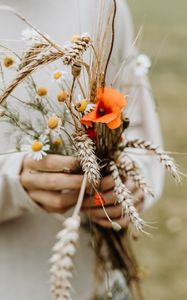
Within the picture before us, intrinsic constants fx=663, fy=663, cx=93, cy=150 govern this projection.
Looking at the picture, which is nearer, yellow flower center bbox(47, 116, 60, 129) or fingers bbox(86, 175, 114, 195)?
yellow flower center bbox(47, 116, 60, 129)

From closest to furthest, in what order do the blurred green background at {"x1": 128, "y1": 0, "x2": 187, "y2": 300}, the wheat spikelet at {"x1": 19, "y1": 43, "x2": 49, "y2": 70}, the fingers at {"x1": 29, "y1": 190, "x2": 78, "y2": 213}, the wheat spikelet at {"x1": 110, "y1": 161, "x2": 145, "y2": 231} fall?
the wheat spikelet at {"x1": 110, "y1": 161, "x2": 145, "y2": 231}
the wheat spikelet at {"x1": 19, "y1": 43, "x2": 49, "y2": 70}
the fingers at {"x1": 29, "y1": 190, "x2": 78, "y2": 213}
the blurred green background at {"x1": 128, "y1": 0, "x2": 187, "y2": 300}

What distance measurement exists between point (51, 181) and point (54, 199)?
69 mm

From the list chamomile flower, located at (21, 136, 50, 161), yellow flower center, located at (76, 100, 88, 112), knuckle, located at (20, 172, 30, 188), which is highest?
yellow flower center, located at (76, 100, 88, 112)

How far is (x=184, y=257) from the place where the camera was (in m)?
4.07

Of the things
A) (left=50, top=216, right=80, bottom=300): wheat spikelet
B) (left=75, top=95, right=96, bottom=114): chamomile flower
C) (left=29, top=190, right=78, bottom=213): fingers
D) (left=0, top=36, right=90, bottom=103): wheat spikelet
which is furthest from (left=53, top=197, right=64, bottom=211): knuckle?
(left=50, top=216, right=80, bottom=300): wheat spikelet

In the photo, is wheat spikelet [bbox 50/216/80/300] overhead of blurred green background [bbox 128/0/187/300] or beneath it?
beneath

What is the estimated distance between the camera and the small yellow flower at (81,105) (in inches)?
50.8

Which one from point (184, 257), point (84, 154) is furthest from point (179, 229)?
point (84, 154)

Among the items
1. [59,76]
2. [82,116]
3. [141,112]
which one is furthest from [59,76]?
[141,112]

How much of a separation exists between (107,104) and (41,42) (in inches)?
7.2

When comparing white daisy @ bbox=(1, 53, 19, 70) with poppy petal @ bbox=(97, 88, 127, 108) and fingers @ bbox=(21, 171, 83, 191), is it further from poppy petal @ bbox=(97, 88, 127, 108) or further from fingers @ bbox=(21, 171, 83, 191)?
fingers @ bbox=(21, 171, 83, 191)

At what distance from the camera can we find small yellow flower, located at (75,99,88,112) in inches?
50.8

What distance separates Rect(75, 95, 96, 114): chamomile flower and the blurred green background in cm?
36

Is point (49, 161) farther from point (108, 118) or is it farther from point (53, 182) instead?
point (108, 118)
